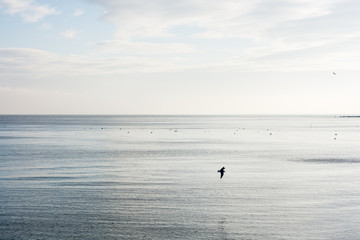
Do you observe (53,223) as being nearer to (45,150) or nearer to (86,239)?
(86,239)

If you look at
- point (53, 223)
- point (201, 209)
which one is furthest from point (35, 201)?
point (201, 209)

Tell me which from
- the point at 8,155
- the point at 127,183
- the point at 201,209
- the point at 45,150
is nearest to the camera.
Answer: the point at 201,209

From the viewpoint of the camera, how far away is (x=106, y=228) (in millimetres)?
38062

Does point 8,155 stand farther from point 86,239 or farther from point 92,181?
point 86,239

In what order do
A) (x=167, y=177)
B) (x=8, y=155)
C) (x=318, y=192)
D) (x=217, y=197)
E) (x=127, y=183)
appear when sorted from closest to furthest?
(x=217, y=197) < (x=318, y=192) < (x=127, y=183) < (x=167, y=177) < (x=8, y=155)

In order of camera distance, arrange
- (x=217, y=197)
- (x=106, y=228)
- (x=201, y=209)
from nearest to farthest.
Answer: (x=106, y=228) < (x=201, y=209) < (x=217, y=197)

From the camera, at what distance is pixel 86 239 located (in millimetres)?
35344

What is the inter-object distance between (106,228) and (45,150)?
66411 millimetres

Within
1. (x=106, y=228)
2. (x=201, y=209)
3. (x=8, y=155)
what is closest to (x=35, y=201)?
(x=106, y=228)

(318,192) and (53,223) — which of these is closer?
(53,223)

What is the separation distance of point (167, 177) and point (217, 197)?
14.5 m

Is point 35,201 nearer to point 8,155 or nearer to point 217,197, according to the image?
point 217,197

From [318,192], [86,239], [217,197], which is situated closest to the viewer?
[86,239]

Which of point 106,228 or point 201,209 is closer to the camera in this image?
point 106,228
